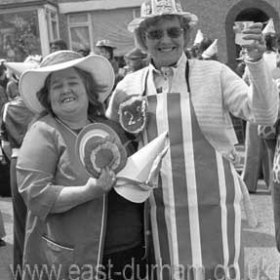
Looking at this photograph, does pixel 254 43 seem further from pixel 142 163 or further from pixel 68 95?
pixel 68 95

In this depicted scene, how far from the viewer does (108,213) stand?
2.46m

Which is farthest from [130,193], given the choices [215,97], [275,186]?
[275,186]

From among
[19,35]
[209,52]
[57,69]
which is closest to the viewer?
[57,69]

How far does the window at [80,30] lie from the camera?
20.2m

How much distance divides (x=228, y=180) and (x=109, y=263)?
0.61 m

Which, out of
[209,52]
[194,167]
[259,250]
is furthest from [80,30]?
[194,167]

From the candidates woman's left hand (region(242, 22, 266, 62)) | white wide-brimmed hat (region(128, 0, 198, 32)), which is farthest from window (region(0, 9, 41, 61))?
woman's left hand (region(242, 22, 266, 62))

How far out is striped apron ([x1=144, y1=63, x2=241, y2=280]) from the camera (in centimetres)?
247

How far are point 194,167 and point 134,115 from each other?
336 mm

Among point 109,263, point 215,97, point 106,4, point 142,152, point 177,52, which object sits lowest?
point 109,263

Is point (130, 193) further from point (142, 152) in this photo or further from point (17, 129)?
point (17, 129)

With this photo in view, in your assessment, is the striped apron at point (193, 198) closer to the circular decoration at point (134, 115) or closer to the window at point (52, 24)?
the circular decoration at point (134, 115)

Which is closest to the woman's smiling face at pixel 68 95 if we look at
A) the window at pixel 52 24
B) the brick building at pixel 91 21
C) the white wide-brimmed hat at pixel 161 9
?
the white wide-brimmed hat at pixel 161 9

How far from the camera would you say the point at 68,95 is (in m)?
2.43
